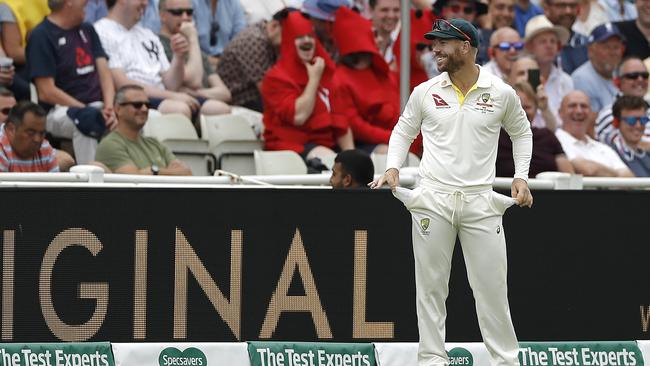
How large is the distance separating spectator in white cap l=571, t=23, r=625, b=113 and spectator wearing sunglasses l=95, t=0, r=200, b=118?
4.10m

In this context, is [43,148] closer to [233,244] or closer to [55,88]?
[55,88]

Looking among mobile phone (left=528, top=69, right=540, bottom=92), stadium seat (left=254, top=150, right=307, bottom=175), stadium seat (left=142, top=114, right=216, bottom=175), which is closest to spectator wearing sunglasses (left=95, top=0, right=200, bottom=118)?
stadium seat (left=142, top=114, right=216, bottom=175)

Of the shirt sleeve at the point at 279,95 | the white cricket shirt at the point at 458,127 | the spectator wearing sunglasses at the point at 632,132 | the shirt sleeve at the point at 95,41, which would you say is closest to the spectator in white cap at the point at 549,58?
the spectator wearing sunglasses at the point at 632,132

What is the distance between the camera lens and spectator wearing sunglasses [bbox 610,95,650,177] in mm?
12969

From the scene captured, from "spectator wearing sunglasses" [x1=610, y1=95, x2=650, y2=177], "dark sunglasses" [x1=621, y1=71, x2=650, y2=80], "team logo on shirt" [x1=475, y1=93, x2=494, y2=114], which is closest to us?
"team logo on shirt" [x1=475, y1=93, x2=494, y2=114]

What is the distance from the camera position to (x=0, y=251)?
8289 millimetres

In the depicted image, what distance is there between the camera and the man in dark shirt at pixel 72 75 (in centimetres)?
1127

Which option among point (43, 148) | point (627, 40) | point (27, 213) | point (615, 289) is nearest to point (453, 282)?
point (615, 289)

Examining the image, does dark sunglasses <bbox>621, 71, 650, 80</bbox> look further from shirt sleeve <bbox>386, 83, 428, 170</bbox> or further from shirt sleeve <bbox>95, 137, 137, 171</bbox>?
shirt sleeve <bbox>386, 83, 428, 170</bbox>

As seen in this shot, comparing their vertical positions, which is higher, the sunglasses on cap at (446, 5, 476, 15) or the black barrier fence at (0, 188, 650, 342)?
the sunglasses on cap at (446, 5, 476, 15)

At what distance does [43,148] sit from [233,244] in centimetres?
222

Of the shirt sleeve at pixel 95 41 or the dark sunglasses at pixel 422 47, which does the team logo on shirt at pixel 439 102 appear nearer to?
the shirt sleeve at pixel 95 41

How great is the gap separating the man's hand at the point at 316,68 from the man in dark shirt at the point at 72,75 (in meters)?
1.68

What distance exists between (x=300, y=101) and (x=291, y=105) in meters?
0.09
